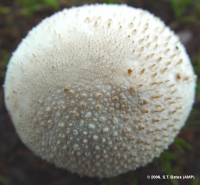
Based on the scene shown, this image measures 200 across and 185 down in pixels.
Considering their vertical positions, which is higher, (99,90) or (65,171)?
(99,90)

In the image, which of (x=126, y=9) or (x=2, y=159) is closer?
(x=126, y=9)

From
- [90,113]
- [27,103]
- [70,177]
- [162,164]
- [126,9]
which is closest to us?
[90,113]

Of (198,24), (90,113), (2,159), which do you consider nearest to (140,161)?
(90,113)

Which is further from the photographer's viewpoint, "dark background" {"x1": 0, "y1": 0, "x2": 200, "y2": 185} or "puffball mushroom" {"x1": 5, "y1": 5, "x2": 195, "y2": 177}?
"dark background" {"x1": 0, "y1": 0, "x2": 200, "y2": 185}

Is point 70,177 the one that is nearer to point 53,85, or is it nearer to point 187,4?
point 53,85
